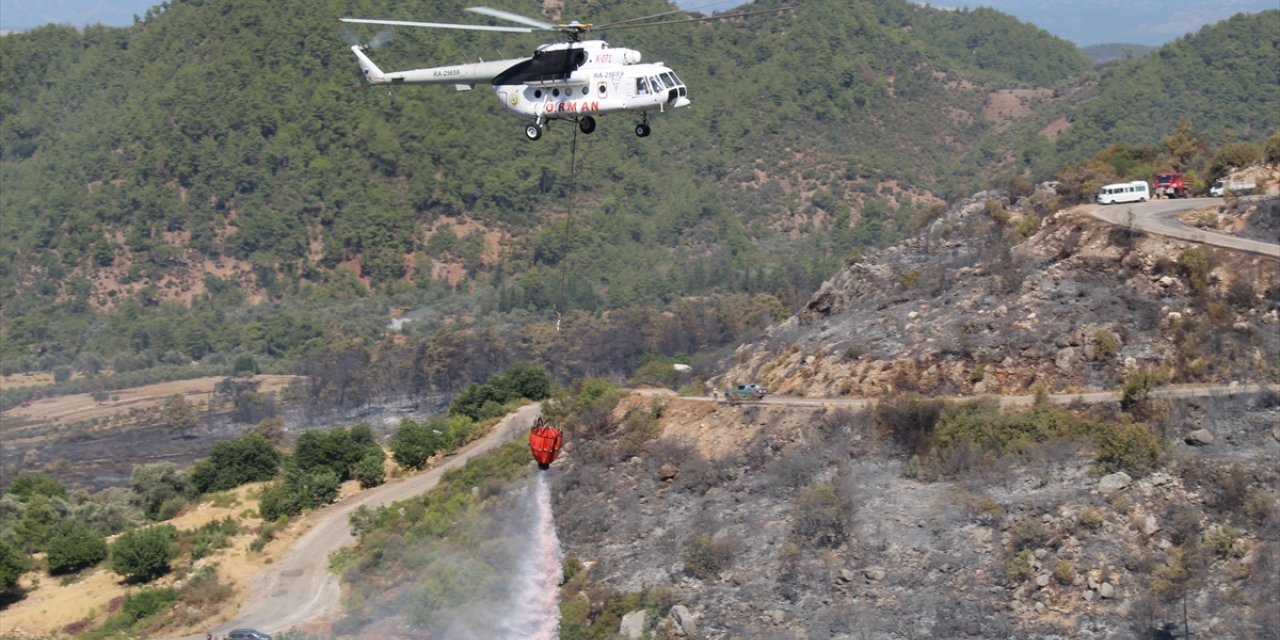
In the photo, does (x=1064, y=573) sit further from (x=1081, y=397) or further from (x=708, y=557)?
(x=708, y=557)

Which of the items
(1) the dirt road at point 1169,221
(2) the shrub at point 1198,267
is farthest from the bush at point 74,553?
(2) the shrub at point 1198,267

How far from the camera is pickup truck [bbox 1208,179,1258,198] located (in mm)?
71875

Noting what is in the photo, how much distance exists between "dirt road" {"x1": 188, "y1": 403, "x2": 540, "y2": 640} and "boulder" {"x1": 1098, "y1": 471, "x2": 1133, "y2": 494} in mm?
25896

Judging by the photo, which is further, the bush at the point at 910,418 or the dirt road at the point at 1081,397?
the bush at the point at 910,418

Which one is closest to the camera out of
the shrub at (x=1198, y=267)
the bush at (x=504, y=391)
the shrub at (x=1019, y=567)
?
the shrub at (x=1019, y=567)

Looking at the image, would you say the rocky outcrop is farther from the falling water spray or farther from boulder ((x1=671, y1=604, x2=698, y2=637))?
boulder ((x1=671, y1=604, x2=698, y2=637))

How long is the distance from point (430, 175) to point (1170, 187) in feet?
317

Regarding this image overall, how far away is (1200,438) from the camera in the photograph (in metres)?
54.3

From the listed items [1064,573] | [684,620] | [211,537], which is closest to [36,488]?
[211,537]

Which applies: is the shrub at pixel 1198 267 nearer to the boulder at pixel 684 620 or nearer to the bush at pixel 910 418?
the bush at pixel 910 418

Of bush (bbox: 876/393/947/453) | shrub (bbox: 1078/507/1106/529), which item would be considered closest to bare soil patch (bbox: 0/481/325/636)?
bush (bbox: 876/393/947/453)

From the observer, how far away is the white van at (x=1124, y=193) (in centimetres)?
7506

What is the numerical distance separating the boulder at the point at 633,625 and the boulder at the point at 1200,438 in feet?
62.6

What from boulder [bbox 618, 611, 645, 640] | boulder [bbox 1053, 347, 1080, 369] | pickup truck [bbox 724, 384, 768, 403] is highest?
boulder [bbox 1053, 347, 1080, 369]
